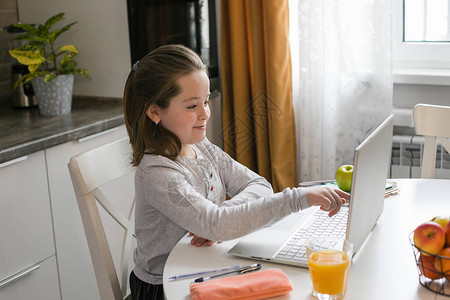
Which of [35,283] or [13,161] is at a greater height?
[13,161]

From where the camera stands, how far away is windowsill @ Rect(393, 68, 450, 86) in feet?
8.27

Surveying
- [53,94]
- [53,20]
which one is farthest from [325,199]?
[53,20]

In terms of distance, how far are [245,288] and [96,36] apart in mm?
1770

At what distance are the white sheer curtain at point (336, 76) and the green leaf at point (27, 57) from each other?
1055mm

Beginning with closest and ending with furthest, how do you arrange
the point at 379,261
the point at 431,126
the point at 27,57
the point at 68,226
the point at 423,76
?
the point at 379,261 < the point at 431,126 < the point at 68,226 < the point at 27,57 < the point at 423,76

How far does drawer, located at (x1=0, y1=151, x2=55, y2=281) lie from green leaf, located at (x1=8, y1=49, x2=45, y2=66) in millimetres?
459

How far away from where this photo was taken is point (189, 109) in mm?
1454

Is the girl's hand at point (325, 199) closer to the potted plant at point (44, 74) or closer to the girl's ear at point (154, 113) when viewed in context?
the girl's ear at point (154, 113)

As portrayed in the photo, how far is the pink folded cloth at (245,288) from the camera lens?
3.53ft

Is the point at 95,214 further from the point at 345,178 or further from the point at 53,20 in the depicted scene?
the point at 53,20

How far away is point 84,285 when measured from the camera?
225 centimetres

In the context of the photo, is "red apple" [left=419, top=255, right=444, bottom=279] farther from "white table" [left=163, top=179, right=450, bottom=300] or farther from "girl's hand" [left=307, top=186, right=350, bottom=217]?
"girl's hand" [left=307, top=186, right=350, bottom=217]

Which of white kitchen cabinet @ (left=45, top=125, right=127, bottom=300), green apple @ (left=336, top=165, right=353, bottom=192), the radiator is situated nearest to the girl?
green apple @ (left=336, top=165, right=353, bottom=192)

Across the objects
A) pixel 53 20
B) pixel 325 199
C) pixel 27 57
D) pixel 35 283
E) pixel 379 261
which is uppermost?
pixel 53 20
